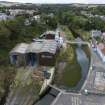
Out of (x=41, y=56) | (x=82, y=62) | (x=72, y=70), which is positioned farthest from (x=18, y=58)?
(x=82, y=62)

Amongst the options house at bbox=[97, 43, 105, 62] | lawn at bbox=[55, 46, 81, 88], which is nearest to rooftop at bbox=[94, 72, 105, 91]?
lawn at bbox=[55, 46, 81, 88]

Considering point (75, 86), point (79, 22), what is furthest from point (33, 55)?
point (79, 22)

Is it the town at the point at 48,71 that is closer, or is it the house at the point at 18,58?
the town at the point at 48,71

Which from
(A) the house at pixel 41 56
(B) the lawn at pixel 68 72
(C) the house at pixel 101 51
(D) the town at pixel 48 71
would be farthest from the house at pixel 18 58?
(C) the house at pixel 101 51

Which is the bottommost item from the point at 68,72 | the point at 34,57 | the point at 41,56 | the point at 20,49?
the point at 68,72

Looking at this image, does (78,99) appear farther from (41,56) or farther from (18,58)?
(18,58)

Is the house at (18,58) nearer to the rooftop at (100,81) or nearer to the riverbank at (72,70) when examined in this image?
the riverbank at (72,70)

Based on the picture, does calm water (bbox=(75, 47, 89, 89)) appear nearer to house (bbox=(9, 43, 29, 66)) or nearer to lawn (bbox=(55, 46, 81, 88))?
lawn (bbox=(55, 46, 81, 88))

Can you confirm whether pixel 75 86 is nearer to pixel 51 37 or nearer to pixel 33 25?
pixel 51 37
